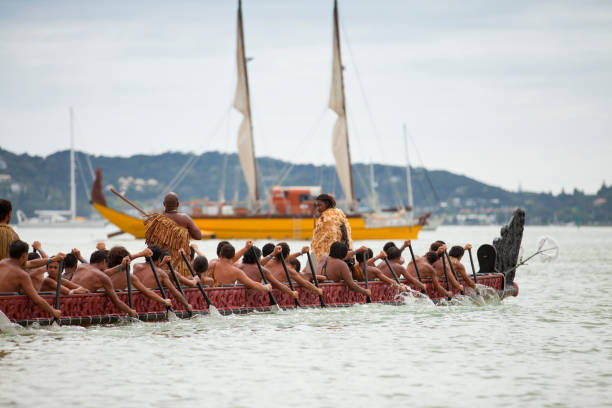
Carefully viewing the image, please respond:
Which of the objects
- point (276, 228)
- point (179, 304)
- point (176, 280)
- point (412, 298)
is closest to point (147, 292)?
point (176, 280)

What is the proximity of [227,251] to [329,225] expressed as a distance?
2.09 metres

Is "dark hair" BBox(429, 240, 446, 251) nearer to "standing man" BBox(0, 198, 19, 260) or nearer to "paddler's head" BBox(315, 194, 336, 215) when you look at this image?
"paddler's head" BBox(315, 194, 336, 215)

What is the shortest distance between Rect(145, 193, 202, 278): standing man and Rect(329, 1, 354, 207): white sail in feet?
151

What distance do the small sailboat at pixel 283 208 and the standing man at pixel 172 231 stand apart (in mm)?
45935

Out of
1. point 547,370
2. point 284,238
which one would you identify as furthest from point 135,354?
point 284,238

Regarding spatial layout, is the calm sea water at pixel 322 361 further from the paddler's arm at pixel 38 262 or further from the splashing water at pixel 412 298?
the paddler's arm at pixel 38 262

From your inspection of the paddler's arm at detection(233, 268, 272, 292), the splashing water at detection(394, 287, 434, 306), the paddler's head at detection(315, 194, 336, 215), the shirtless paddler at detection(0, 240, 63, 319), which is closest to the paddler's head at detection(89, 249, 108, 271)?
the shirtless paddler at detection(0, 240, 63, 319)

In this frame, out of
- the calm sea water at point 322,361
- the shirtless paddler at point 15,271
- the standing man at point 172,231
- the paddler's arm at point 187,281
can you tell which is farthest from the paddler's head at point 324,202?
the shirtless paddler at point 15,271

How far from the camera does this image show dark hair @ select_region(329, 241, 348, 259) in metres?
16.4

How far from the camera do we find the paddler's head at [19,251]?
12.8m

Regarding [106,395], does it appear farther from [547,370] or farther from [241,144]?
[241,144]

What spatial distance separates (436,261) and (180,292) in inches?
241

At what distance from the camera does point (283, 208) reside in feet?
230

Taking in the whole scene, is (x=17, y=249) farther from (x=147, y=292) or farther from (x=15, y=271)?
(x=147, y=292)
